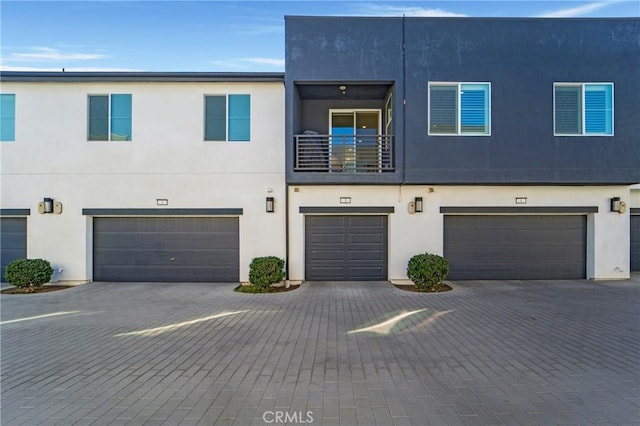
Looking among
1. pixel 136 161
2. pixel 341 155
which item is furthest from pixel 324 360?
pixel 136 161

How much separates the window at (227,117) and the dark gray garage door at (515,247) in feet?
23.3

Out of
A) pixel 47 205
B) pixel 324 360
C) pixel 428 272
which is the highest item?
pixel 47 205

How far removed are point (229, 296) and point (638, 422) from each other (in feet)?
24.6

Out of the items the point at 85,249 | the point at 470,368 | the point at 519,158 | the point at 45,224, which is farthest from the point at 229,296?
the point at 519,158

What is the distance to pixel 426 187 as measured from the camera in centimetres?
950

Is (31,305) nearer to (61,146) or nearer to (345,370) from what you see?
(61,146)

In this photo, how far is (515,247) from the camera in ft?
31.9

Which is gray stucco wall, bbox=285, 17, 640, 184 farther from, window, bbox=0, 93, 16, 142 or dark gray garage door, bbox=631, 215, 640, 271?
window, bbox=0, 93, 16, 142

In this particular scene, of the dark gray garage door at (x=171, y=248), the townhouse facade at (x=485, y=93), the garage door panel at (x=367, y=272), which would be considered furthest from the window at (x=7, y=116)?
the garage door panel at (x=367, y=272)

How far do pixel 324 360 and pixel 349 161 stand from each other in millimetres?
6516

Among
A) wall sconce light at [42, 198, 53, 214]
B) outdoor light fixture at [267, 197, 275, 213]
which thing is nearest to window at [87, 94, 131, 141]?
wall sconce light at [42, 198, 53, 214]

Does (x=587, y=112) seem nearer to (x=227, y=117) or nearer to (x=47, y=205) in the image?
(x=227, y=117)

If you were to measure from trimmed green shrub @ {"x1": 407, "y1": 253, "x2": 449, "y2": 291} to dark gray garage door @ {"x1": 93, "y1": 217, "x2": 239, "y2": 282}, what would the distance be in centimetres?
551

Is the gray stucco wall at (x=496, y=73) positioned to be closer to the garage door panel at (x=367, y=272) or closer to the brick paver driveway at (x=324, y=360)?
the garage door panel at (x=367, y=272)
